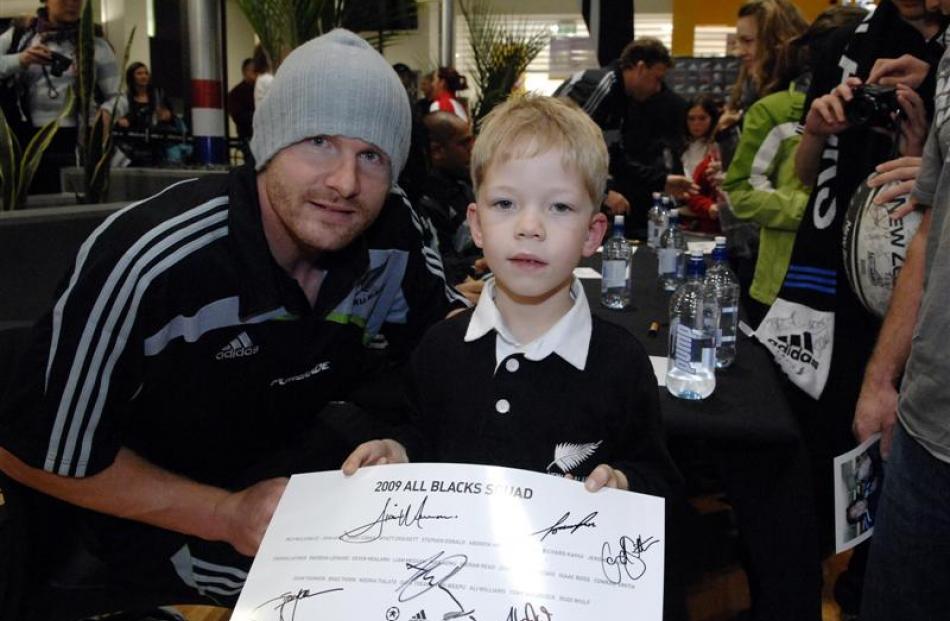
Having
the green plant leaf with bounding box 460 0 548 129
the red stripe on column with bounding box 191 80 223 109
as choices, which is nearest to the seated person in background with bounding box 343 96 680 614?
the red stripe on column with bounding box 191 80 223 109

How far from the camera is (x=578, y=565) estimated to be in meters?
0.88

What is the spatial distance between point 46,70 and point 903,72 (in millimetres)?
4381

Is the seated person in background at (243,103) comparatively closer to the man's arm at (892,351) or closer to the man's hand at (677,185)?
the man's hand at (677,185)

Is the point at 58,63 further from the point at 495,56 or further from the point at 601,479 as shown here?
the point at 495,56

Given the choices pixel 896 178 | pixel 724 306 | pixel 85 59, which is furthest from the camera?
pixel 85 59

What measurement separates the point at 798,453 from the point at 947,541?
1.40 feet

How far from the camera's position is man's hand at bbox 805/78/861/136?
1.96m

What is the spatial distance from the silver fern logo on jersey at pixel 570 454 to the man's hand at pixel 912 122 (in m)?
1.18
